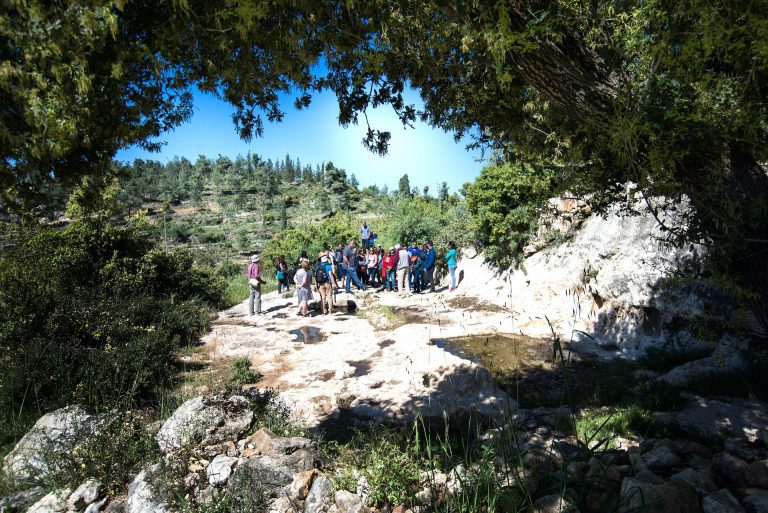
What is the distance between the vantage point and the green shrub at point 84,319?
5.46m

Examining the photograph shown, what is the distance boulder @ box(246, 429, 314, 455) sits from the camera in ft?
11.8

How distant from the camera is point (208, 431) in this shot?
3.99 metres

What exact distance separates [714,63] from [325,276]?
9.54m

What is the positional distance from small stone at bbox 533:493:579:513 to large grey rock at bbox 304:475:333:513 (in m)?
1.45

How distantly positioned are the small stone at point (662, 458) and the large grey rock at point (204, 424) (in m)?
3.69

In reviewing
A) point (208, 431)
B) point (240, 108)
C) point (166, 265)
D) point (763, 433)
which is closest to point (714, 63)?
point (763, 433)

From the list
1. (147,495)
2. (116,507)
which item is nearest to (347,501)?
(147,495)

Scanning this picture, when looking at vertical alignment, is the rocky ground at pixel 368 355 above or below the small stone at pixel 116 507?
above

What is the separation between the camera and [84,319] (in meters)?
7.01

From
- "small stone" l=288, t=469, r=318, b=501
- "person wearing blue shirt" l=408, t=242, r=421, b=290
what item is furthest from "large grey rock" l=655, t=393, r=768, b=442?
"person wearing blue shirt" l=408, t=242, r=421, b=290

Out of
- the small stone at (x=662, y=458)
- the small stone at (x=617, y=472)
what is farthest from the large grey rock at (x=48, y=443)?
the small stone at (x=662, y=458)

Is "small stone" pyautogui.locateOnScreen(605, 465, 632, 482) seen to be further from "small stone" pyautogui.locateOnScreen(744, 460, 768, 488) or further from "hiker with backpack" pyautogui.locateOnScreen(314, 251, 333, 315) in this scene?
"hiker with backpack" pyautogui.locateOnScreen(314, 251, 333, 315)

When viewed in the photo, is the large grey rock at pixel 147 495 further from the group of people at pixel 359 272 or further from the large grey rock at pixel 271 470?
the group of people at pixel 359 272

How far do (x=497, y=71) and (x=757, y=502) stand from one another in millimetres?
2734
